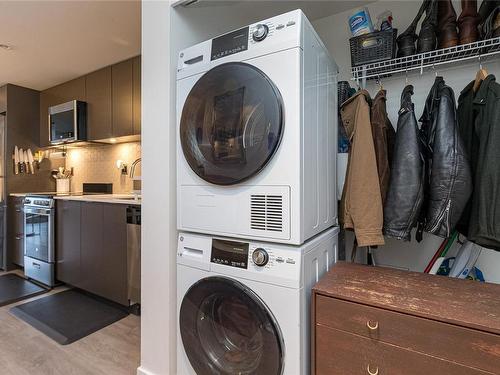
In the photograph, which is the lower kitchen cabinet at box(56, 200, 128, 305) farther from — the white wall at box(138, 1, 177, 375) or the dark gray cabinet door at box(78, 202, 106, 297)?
the white wall at box(138, 1, 177, 375)


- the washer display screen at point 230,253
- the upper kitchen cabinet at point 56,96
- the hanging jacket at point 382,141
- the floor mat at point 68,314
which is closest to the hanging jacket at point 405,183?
the hanging jacket at point 382,141

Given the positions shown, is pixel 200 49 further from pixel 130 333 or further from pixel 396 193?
pixel 130 333

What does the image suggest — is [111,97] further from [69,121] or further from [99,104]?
[69,121]

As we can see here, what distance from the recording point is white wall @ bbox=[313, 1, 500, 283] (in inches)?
59.2

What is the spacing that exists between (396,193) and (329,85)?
660 mm

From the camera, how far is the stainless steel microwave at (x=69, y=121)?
3232 millimetres

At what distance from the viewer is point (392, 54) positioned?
1544 mm

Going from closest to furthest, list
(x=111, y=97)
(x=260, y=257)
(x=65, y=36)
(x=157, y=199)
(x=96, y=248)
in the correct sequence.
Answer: (x=260, y=257), (x=157, y=199), (x=65, y=36), (x=96, y=248), (x=111, y=97)

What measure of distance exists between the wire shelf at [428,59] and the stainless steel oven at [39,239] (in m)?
3.25

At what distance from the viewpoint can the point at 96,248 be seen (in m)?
2.59

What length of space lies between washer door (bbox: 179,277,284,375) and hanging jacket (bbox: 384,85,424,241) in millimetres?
750

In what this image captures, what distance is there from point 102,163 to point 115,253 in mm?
1677

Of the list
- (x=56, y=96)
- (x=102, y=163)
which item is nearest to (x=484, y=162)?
(x=102, y=163)

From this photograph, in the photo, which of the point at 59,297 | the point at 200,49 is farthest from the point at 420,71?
the point at 59,297
